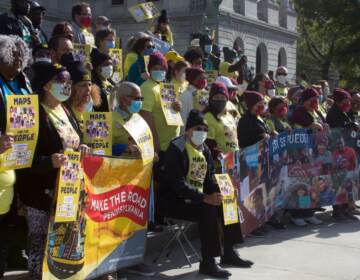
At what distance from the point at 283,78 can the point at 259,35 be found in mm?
30999

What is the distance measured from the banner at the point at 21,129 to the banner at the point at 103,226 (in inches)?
24.9

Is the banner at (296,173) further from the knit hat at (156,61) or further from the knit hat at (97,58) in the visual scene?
the knit hat at (97,58)

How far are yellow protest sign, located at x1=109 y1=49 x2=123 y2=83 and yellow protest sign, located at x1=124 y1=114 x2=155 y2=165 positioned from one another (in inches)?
123

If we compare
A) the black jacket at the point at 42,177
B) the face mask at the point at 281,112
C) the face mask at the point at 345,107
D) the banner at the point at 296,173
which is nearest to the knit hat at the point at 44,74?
the black jacket at the point at 42,177

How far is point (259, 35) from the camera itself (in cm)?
4381

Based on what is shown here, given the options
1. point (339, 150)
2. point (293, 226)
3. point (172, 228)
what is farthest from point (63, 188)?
point (339, 150)

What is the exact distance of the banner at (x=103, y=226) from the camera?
525 centimetres

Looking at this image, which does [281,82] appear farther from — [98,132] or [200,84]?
[98,132]

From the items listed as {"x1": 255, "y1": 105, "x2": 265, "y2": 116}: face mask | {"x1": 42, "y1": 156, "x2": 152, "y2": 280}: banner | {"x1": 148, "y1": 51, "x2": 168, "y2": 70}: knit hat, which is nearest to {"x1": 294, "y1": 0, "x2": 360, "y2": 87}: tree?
{"x1": 255, "y1": 105, "x2": 265, "y2": 116}: face mask

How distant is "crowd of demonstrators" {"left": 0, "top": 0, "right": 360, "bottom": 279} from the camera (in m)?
5.12

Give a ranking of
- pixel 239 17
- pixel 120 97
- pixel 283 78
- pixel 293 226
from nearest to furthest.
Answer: pixel 120 97 < pixel 293 226 < pixel 283 78 < pixel 239 17

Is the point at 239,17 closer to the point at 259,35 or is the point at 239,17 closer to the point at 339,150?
the point at 259,35

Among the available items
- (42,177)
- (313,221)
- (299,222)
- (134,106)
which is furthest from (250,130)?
(42,177)

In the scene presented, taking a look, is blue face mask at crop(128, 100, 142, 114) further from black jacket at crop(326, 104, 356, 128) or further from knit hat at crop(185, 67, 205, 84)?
black jacket at crop(326, 104, 356, 128)
